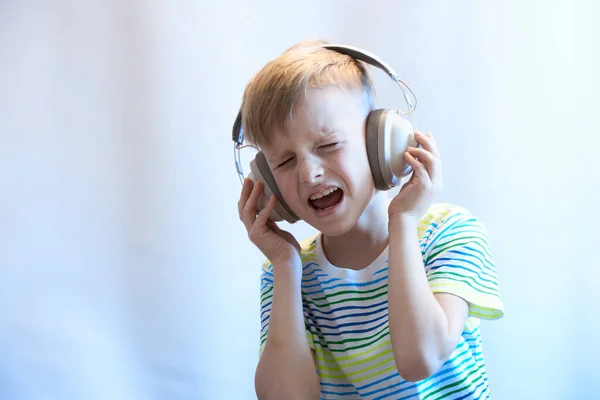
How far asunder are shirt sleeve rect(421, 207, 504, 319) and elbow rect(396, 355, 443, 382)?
0.11m

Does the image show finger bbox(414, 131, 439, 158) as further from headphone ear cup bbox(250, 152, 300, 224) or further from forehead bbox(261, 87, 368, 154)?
headphone ear cup bbox(250, 152, 300, 224)

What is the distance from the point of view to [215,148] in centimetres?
161

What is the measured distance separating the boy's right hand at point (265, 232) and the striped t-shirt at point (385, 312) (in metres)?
0.08

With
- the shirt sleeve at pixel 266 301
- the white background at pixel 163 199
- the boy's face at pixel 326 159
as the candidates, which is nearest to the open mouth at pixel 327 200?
the boy's face at pixel 326 159

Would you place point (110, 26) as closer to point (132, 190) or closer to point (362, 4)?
point (132, 190)

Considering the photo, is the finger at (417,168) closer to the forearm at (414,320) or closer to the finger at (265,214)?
the forearm at (414,320)

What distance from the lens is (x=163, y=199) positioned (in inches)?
63.4

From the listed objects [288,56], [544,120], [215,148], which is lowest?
[288,56]

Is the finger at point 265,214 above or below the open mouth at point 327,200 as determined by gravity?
above

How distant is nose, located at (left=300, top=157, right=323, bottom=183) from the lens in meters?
0.96

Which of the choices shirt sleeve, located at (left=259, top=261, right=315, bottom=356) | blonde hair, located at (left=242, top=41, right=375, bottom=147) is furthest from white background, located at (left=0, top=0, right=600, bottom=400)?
blonde hair, located at (left=242, top=41, right=375, bottom=147)

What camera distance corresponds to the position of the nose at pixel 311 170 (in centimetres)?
96

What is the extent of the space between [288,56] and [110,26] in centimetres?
75

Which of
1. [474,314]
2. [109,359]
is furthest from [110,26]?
[474,314]
